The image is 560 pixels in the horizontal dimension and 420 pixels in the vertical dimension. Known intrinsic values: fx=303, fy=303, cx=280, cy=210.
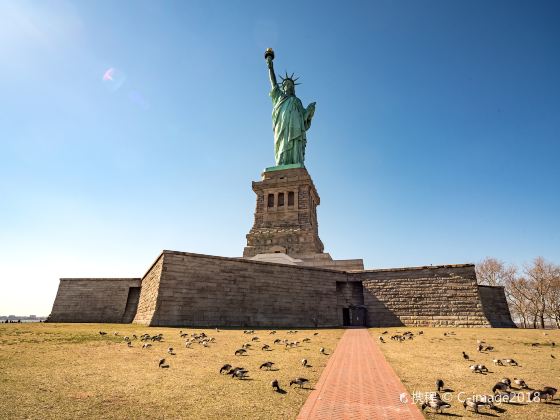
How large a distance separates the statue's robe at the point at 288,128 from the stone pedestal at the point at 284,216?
11.8 ft

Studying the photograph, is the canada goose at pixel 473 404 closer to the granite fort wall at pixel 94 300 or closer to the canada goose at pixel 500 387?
the canada goose at pixel 500 387

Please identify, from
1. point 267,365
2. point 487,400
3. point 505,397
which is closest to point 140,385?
point 267,365

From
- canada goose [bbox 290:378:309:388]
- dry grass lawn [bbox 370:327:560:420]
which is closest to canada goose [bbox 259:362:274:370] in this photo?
canada goose [bbox 290:378:309:388]

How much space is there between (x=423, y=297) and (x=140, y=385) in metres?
22.5

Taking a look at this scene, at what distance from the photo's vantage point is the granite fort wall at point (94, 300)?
1059 inches

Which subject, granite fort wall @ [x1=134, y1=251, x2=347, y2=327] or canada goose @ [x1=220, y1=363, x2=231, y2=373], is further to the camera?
granite fort wall @ [x1=134, y1=251, x2=347, y2=327]

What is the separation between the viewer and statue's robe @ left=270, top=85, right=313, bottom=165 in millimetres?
46812

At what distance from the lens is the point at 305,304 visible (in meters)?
23.0

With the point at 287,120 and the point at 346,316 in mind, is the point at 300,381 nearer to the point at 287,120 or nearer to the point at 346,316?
the point at 346,316

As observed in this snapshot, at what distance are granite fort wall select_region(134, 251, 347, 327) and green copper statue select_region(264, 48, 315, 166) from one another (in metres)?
26.1

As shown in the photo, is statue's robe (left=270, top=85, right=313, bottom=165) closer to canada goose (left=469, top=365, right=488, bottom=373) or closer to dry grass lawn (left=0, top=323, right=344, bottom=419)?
dry grass lawn (left=0, top=323, right=344, bottom=419)

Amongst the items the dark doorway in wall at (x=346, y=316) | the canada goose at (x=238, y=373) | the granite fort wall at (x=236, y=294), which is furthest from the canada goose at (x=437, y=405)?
the dark doorway in wall at (x=346, y=316)

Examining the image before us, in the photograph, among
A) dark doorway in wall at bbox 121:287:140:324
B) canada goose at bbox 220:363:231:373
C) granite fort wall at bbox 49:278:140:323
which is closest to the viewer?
canada goose at bbox 220:363:231:373

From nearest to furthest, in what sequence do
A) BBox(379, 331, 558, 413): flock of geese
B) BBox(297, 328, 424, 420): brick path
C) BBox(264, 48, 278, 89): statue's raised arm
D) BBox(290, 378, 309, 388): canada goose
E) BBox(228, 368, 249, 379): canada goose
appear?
BBox(297, 328, 424, 420): brick path → BBox(379, 331, 558, 413): flock of geese → BBox(290, 378, 309, 388): canada goose → BBox(228, 368, 249, 379): canada goose → BBox(264, 48, 278, 89): statue's raised arm
